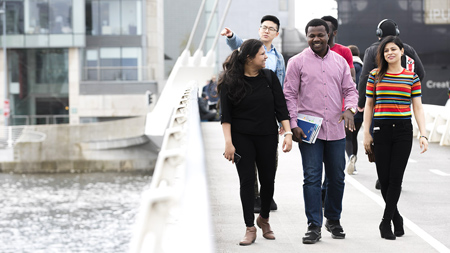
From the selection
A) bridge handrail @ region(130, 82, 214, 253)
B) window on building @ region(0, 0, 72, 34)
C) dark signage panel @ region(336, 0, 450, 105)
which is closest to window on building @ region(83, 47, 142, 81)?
window on building @ region(0, 0, 72, 34)

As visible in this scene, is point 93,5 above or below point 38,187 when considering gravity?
above

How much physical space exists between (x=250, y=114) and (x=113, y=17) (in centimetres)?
5875

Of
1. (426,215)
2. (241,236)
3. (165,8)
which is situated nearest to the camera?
(241,236)

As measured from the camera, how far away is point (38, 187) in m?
50.8

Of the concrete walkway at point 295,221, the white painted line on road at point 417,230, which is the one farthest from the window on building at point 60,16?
the white painted line on road at point 417,230

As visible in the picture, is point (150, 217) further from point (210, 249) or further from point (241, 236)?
point (241, 236)

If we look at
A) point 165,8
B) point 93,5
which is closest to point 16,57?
point 93,5

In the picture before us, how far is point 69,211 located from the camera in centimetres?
4700

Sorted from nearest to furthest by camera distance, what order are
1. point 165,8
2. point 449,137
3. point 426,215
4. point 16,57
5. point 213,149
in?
point 426,215 → point 213,149 → point 449,137 → point 16,57 → point 165,8

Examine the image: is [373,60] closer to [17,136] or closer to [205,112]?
[205,112]

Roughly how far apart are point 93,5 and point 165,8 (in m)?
7.01

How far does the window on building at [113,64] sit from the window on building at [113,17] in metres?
1.39

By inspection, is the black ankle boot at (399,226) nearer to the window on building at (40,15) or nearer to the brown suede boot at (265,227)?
the brown suede boot at (265,227)

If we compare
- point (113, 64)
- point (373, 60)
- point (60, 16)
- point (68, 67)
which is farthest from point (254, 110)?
point (113, 64)
